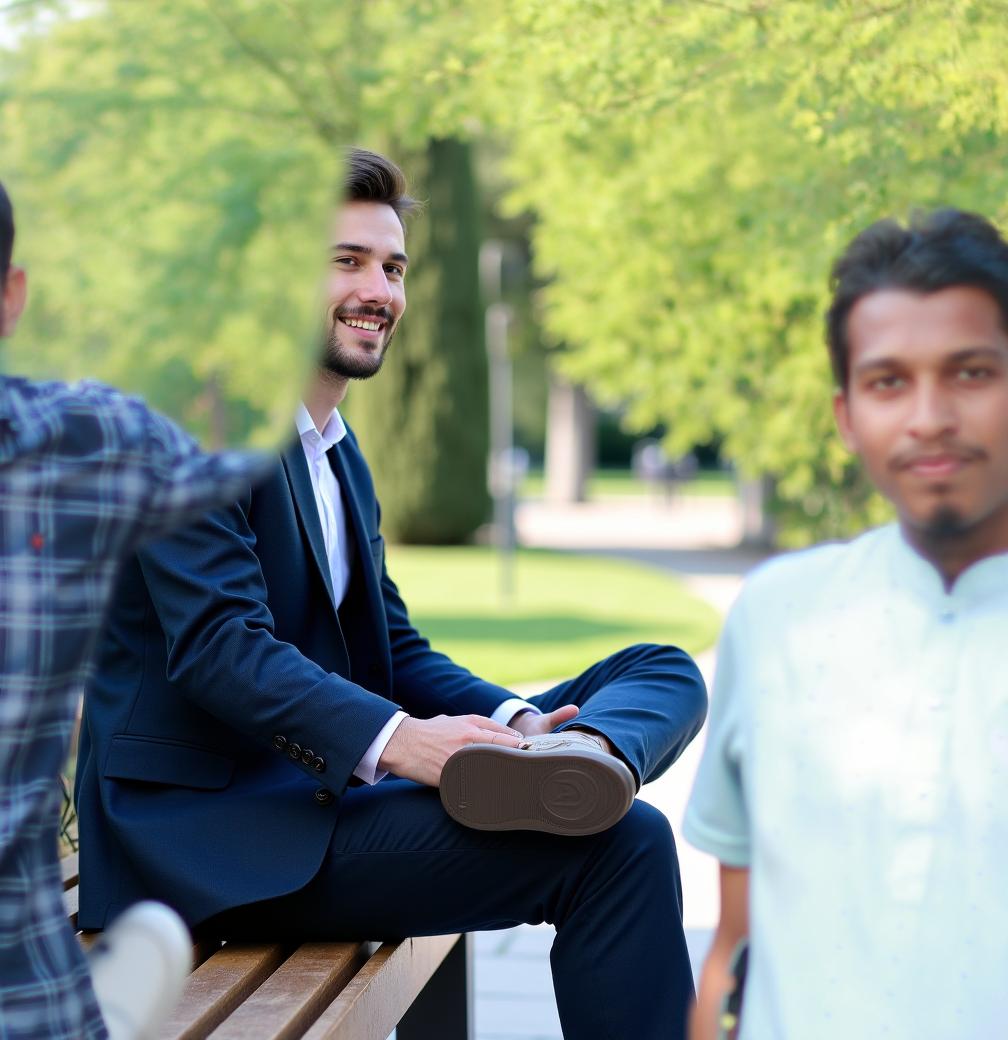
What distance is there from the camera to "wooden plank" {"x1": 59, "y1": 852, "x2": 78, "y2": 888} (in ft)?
9.55

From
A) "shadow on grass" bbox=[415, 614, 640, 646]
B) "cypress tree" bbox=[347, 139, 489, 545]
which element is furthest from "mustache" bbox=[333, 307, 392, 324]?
"cypress tree" bbox=[347, 139, 489, 545]

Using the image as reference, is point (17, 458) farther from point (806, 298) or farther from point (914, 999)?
point (806, 298)

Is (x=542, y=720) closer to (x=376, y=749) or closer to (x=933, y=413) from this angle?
(x=376, y=749)

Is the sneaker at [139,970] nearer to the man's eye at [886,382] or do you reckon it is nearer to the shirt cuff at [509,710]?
the man's eye at [886,382]

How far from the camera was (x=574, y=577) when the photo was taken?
50.3ft

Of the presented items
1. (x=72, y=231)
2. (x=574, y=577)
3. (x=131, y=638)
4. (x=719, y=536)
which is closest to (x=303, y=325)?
(x=72, y=231)

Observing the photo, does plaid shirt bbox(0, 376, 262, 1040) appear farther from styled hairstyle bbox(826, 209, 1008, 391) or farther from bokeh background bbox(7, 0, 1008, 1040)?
styled hairstyle bbox(826, 209, 1008, 391)

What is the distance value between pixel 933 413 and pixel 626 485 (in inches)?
1607

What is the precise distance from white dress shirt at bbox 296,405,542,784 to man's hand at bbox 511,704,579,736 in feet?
0.07

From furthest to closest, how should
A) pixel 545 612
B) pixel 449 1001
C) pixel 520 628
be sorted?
pixel 545 612 → pixel 520 628 → pixel 449 1001

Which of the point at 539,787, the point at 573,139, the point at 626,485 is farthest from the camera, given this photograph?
the point at 626,485

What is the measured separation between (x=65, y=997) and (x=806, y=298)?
17.0ft

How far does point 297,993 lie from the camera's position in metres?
2.22

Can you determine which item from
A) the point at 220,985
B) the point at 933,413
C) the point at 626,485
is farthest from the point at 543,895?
the point at 626,485
